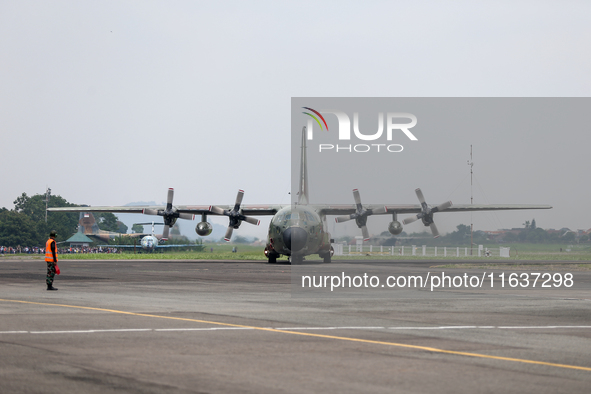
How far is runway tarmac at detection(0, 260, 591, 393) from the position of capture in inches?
294

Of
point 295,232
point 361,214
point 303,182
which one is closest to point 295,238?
point 295,232

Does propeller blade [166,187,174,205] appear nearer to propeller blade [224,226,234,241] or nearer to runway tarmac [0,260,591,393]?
propeller blade [224,226,234,241]

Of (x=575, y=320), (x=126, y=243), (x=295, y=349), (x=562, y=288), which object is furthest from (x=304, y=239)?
(x=126, y=243)

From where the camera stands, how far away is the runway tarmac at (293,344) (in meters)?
7.46

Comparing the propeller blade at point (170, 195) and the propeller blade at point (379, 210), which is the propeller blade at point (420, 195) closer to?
the propeller blade at point (379, 210)

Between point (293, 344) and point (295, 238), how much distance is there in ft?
110

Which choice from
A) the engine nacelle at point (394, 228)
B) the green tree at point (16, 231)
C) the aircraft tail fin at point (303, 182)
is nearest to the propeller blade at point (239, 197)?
the aircraft tail fin at point (303, 182)

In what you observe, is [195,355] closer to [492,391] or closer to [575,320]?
[492,391]

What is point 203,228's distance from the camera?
57.3 meters

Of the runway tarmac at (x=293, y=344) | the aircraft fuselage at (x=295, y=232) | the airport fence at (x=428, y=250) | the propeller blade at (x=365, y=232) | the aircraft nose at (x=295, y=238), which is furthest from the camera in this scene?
the airport fence at (x=428, y=250)

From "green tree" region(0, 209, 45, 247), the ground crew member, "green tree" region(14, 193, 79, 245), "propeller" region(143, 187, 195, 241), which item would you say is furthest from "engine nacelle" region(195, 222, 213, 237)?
"green tree" region(14, 193, 79, 245)

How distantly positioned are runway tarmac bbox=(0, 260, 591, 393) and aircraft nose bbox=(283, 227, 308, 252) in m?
24.5

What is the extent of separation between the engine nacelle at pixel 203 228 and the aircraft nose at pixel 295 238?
14571 millimetres

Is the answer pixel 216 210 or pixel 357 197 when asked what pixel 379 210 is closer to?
pixel 357 197
